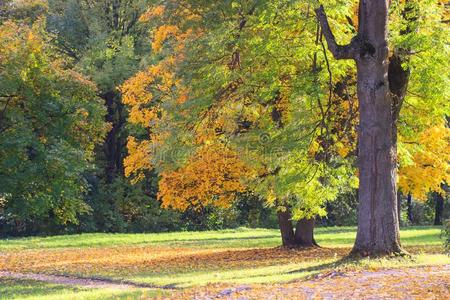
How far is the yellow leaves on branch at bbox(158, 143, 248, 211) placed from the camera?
24.2 meters

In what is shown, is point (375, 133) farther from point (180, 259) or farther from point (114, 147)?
point (114, 147)

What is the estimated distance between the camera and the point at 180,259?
75.7ft

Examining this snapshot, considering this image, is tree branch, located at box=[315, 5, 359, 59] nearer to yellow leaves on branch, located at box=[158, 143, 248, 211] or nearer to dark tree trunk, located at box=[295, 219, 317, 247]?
yellow leaves on branch, located at box=[158, 143, 248, 211]

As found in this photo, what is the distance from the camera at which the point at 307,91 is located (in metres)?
18.7

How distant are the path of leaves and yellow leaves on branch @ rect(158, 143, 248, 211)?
10.2 m

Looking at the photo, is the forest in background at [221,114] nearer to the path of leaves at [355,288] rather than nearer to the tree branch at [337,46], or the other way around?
the tree branch at [337,46]

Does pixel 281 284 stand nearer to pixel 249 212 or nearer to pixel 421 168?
pixel 421 168

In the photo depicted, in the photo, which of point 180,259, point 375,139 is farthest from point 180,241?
point 375,139

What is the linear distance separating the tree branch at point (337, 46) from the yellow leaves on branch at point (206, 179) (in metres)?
7.68

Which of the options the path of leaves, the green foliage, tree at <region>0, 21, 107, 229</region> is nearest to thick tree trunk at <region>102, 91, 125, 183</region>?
the green foliage

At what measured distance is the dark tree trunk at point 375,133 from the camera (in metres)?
16.2

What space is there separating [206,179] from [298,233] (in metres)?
3.67

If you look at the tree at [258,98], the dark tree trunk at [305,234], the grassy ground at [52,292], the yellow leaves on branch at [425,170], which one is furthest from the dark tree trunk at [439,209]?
the grassy ground at [52,292]

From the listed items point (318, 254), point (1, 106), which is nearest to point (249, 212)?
point (318, 254)
